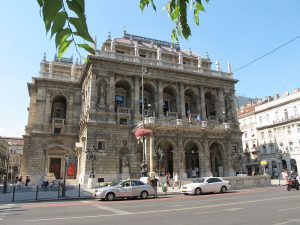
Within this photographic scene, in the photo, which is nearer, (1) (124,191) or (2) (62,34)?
(2) (62,34)

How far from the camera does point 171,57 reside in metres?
45.9

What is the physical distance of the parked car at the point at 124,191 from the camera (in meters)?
18.0

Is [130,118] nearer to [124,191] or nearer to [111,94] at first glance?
[111,94]

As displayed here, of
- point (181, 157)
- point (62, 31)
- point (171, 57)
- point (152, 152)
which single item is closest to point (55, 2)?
point (62, 31)

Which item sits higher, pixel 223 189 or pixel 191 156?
pixel 191 156

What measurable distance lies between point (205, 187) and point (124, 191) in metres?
7.10

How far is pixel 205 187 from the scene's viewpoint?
21625 mm

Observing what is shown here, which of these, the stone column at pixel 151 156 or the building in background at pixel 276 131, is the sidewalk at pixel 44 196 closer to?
the stone column at pixel 151 156

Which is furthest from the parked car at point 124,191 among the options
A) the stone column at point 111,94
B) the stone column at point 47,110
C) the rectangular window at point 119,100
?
the stone column at point 47,110

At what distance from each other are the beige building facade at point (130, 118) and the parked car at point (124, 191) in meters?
8.85

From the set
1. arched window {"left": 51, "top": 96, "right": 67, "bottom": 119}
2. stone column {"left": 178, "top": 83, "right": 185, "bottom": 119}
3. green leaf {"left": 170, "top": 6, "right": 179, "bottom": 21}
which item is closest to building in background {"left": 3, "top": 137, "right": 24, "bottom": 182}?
arched window {"left": 51, "top": 96, "right": 67, "bottom": 119}

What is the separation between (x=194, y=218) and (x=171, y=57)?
38.7m

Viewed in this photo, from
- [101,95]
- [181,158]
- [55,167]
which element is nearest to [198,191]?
[181,158]

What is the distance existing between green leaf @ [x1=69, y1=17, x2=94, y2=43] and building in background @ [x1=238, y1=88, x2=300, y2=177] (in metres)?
49.6
